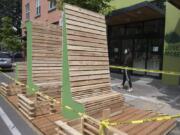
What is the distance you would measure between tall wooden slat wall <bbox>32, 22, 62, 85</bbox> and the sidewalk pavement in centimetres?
307

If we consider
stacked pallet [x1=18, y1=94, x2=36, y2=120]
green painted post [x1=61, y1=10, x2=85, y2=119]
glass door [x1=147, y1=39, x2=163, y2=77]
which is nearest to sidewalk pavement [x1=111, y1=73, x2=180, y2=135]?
glass door [x1=147, y1=39, x2=163, y2=77]

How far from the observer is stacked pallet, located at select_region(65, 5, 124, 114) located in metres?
5.67

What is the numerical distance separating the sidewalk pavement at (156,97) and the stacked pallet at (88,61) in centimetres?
158

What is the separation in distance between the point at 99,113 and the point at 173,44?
7.28 m

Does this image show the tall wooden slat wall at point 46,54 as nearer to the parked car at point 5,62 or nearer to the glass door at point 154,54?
the glass door at point 154,54

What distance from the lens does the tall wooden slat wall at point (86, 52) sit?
5.76 metres

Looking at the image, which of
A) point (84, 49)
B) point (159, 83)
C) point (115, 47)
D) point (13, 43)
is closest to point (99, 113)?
point (84, 49)

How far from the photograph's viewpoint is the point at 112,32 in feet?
52.9

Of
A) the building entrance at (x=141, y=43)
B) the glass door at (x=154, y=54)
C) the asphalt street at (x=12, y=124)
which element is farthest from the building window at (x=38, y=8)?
the asphalt street at (x=12, y=124)

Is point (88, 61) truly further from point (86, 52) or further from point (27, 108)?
point (27, 108)

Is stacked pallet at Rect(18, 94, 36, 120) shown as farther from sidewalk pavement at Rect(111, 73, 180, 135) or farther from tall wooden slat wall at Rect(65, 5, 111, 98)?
sidewalk pavement at Rect(111, 73, 180, 135)

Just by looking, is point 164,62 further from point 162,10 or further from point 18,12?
point 18,12

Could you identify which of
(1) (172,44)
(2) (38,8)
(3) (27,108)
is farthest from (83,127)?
(2) (38,8)

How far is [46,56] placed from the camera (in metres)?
8.91
